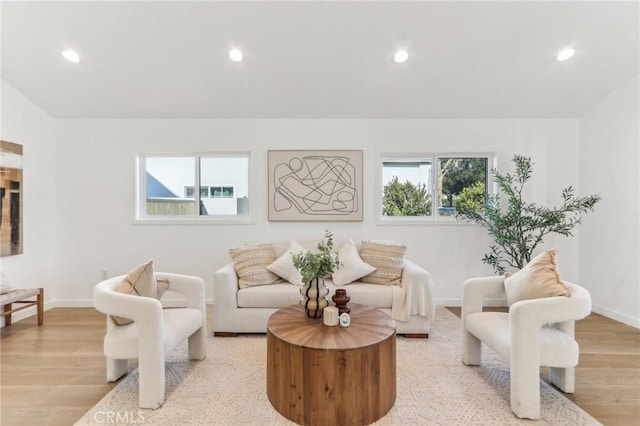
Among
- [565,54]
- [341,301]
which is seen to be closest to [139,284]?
[341,301]

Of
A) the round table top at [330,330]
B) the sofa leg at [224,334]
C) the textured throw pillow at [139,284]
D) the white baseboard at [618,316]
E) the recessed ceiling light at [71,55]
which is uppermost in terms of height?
the recessed ceiling light at [71,55]

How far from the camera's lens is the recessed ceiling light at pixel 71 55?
305 cm

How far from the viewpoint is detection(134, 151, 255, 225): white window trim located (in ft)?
13.4

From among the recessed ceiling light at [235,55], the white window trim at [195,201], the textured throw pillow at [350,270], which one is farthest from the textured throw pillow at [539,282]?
the recessed ceiling light at [235,55]

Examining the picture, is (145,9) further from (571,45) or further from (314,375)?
(571,45)

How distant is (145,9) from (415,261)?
12.5 feet

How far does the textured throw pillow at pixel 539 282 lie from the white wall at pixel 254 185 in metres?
1.80

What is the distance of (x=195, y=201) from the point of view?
A: 13.9ft

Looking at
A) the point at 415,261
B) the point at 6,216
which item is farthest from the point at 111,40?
→ the point at 415,261

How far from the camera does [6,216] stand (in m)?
3.41

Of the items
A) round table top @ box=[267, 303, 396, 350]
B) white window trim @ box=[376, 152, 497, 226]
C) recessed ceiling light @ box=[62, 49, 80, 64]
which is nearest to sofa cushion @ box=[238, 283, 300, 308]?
round table top @ box=[267, 303, 396, 350]

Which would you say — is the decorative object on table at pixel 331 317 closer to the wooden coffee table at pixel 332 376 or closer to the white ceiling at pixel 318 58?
the wooden coffee table at pixel 332 376

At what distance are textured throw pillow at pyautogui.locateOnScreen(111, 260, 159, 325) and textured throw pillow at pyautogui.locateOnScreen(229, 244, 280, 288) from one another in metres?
0.93

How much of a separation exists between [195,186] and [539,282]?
3834 millimetres
